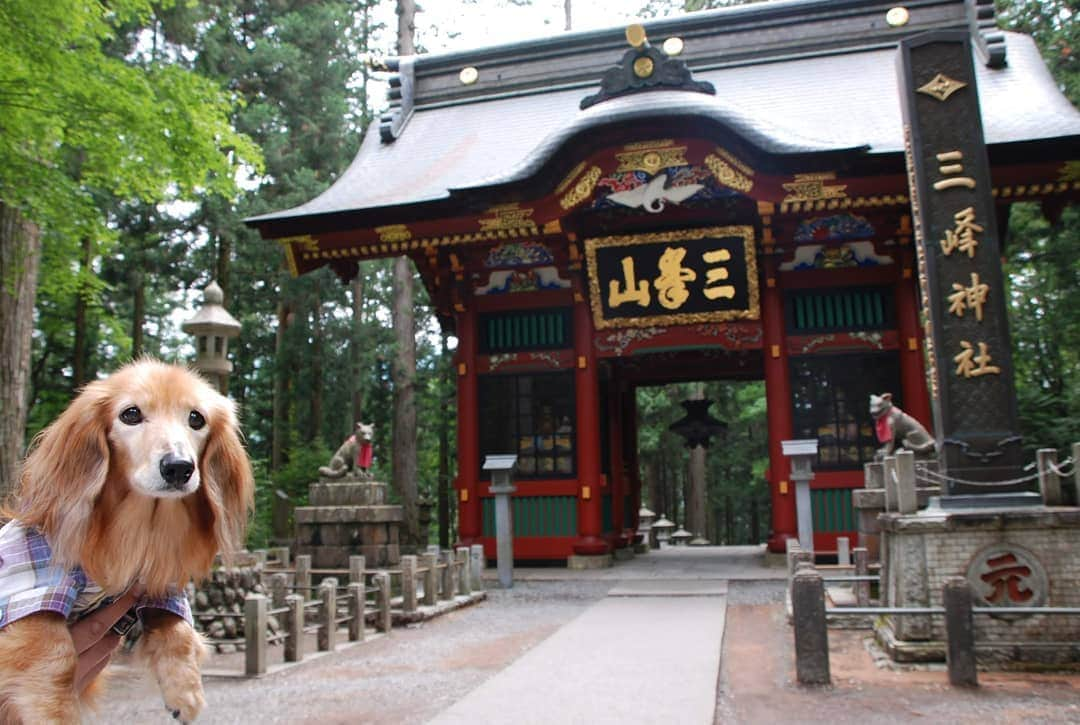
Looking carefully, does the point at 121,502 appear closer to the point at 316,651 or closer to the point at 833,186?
the point at 316,651

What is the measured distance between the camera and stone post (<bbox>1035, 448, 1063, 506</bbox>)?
18.7ft

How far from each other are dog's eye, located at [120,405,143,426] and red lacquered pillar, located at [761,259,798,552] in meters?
10.9

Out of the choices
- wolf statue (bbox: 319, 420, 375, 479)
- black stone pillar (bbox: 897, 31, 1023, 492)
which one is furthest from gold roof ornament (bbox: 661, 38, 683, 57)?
wolf statue (bbox: 319, 420, 375, 479)

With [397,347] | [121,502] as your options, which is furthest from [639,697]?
[397,347]

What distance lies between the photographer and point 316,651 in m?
6.97

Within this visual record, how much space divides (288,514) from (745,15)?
14.6 m

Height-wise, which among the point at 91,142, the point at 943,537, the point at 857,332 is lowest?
the point at 943,537

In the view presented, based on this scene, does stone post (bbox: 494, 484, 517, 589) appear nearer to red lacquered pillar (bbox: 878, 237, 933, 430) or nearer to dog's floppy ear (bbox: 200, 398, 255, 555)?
red lacquered pillar (bbox: 878, 237, 933, 430)

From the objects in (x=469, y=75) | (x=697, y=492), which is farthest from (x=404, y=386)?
(x=697, y=492)

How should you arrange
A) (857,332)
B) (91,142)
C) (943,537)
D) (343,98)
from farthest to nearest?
(343,98) < (857,332) < (91,142) < (943,537)

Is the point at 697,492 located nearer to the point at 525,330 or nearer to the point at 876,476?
the point at 525,330

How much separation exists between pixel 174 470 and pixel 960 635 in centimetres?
510

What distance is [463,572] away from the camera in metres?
9.79

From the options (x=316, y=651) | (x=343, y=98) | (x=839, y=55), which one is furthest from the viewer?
(x=343, y=98)
